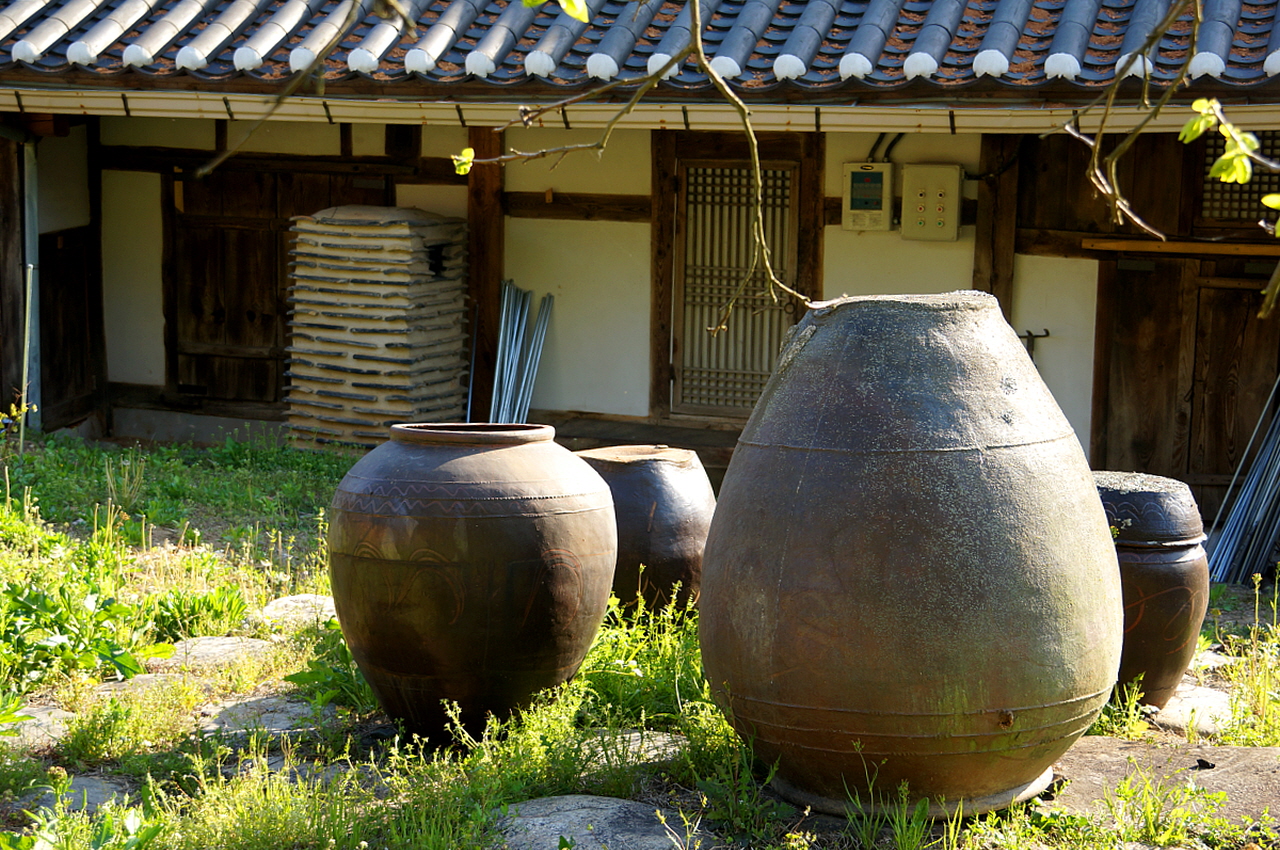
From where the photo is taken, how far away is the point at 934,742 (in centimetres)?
359

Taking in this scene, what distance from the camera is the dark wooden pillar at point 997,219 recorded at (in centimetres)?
838

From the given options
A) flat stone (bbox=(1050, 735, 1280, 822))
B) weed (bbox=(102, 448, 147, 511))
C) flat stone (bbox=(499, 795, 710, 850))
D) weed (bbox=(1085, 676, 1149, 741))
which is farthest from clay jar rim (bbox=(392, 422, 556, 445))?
weed (bbox=(102, 448, 147, 511))

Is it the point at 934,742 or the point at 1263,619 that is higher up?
the point at 934,742

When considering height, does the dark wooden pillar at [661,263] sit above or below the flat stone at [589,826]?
above

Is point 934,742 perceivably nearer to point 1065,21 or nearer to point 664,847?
Answer: point 664,847

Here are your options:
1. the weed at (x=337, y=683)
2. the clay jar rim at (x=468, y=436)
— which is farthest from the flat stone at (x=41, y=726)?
the clay jar rim at (x=468, y=436)

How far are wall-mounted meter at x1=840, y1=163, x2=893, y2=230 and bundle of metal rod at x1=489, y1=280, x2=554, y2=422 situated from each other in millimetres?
2318

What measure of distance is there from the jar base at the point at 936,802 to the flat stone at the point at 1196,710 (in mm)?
1246

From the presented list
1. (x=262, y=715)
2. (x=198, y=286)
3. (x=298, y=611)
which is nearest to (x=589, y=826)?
(x=262, y=715)

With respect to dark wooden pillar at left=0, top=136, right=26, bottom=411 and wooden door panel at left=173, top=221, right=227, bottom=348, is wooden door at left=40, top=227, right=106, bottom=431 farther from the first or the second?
wooden door panel at left=173, top=221, right=227, bottom=348

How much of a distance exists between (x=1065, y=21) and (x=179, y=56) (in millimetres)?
5306

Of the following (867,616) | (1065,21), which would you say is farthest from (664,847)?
(1065,21)

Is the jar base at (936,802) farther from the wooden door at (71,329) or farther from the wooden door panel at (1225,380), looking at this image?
the wooden door at (71,329)

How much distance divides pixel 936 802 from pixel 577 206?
659 cm
